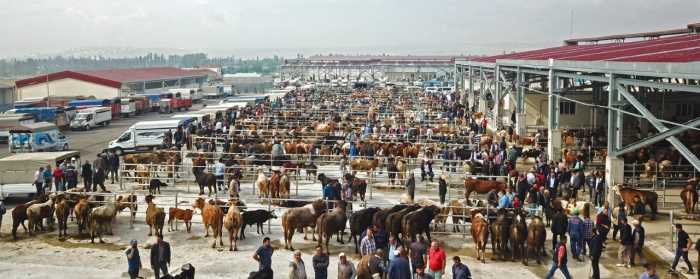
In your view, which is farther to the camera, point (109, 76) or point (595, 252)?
point (109, 76)

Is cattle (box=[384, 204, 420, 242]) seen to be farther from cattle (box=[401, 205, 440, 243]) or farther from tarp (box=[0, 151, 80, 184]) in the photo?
tarp (box=[0, 151, 80, 184])

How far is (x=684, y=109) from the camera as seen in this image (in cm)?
2900

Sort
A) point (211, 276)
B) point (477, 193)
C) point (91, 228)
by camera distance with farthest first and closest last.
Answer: point (477, 193) → point (91, 228) → point (211, 276)

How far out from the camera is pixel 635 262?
13383 millimetres

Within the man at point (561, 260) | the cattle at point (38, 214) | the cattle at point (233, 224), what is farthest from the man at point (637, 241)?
the cattle at point (38, 214)

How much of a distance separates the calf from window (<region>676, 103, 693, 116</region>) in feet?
67.6

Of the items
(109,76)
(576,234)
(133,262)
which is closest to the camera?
(133,262)

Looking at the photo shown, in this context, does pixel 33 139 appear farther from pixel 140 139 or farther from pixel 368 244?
pixel 368 244

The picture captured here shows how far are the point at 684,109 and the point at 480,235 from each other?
19.5 m

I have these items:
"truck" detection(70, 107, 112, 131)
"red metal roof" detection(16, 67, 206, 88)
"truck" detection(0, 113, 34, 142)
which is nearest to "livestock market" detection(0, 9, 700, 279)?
"truck" detection(0, 113, 34, 142)

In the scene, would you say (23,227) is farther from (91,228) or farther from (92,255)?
(92,255)

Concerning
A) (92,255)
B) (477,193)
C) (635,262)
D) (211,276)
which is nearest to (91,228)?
(92,255)

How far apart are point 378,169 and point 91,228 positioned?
11359 mm

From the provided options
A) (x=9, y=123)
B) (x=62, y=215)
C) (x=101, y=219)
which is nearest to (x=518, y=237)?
(x=101, y=219)
